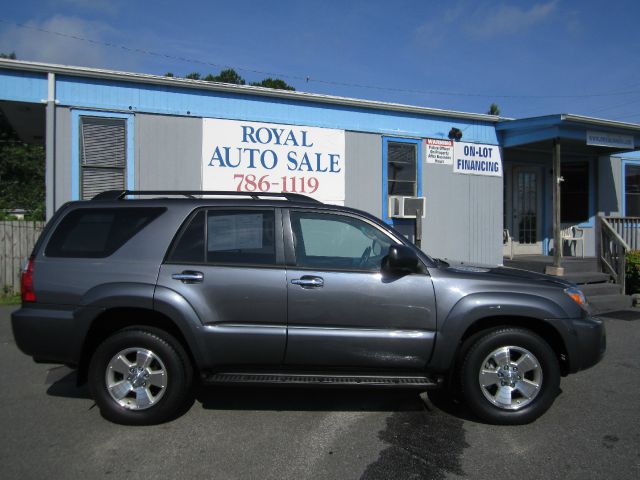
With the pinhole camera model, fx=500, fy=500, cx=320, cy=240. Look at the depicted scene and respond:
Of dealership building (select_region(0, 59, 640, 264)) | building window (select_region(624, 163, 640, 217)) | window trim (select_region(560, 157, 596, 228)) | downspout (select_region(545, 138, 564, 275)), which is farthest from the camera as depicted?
building window (select_region(624, 163, 640, 217))

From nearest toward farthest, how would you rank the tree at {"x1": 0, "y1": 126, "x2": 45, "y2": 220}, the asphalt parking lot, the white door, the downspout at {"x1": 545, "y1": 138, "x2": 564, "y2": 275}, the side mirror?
→ 1. the asphalt parking lot
2. the side mirror
3. the downspout at {"x1": 545, "y1": 138, "x2": 564, "y2": 275}
4. the white door
5. the tree at {"x1": 0, "y1": 126, "x2": 45, "y2": 220}

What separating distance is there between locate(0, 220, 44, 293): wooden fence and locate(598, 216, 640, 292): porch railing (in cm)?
1130

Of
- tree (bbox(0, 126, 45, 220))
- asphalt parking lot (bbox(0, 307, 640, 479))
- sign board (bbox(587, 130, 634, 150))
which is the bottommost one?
asphalt parking lot (bbox(0, 307, 640, 479))

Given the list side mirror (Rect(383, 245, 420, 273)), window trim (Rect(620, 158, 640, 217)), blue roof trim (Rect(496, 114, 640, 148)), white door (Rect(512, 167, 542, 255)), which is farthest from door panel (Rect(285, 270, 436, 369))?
window trim (Rect(620, 158, 640, 217))

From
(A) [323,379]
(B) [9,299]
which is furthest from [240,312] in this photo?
(B) [9,299]

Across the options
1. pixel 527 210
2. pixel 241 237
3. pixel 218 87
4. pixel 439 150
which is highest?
pixel 218 87

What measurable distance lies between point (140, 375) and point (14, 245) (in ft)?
22.6

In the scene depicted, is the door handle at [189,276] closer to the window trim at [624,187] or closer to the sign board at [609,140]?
the sign board at [609,140]

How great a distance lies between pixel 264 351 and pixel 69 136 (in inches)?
238

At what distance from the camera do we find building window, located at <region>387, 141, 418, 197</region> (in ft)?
33.8

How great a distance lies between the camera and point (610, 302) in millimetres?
9359

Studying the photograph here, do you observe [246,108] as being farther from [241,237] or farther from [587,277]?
[587,277]

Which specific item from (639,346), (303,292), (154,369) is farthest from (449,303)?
(639,346)

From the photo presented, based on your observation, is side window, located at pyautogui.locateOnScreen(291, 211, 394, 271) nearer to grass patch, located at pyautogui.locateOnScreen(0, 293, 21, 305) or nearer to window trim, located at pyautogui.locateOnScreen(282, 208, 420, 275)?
window trim, located at pyautogui.locateOnScreen(282, 208, 420, 275)
